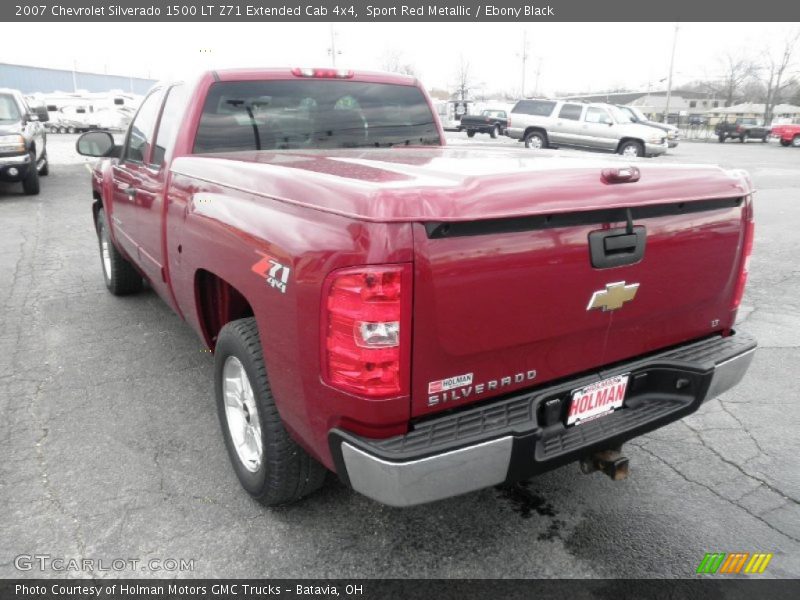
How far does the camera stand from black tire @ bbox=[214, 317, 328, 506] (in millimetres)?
2369

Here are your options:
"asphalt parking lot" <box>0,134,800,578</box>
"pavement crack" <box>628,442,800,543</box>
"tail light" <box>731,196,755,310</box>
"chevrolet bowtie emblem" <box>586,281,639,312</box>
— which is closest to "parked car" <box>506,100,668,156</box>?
"asphalt parking lot" <box>0,134,800,578</box>

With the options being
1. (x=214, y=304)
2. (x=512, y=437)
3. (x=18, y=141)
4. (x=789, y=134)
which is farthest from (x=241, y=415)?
(x=789, y=134)

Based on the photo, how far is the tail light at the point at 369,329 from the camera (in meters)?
1.79

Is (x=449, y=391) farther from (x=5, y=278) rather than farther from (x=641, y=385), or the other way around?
(x=5, y=278)

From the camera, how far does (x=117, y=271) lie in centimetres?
552

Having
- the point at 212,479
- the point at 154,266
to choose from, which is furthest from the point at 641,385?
the point at 154,266

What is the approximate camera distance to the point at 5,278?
6434 millimetres

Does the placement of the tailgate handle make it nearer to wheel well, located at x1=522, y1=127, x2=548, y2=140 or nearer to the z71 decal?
the z71 decal

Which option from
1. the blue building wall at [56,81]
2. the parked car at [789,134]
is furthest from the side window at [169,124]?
the blue building wall at [56,81]

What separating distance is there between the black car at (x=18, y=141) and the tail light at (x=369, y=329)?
37.6 ft

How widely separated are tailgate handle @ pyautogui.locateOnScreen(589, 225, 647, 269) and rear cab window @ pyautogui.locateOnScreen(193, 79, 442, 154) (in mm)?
2177

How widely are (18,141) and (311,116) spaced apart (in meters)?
9.56

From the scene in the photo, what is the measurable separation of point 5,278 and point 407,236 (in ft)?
20.5

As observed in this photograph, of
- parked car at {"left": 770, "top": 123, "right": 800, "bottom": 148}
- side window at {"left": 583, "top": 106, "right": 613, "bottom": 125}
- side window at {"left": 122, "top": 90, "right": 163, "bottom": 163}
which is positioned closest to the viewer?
side window at {"left": 122, "top": 90, "right": 163, "bottom": 163}
